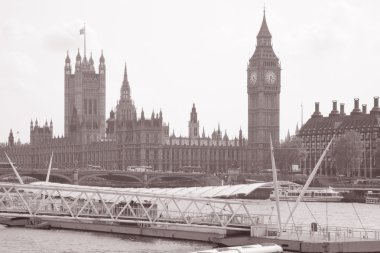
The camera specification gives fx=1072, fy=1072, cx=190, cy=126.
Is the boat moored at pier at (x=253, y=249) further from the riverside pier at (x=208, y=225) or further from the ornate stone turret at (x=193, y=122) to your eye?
the ornate stone turret at (x=193, y=122)

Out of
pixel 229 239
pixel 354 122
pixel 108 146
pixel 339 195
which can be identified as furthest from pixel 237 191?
pixel 108 146

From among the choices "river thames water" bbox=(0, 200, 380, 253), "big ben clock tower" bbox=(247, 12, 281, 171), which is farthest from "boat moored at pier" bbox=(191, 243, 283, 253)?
"big ben clock tower" bbox=(247, 12, 281, 171)

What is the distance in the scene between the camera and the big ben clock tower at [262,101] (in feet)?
585

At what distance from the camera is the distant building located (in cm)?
14938

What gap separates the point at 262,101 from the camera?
586 feet

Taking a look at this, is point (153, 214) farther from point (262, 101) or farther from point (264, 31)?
point (264, 31)

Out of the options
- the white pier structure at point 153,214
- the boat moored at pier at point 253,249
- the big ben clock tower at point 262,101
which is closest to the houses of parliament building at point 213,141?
the big ben clock tower at point 262,101

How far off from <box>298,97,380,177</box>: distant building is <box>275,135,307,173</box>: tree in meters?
1.96

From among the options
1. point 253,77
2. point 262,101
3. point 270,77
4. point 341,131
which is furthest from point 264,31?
point 341,131

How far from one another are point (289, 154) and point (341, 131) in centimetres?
921

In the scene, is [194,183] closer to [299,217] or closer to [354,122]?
[354,122]

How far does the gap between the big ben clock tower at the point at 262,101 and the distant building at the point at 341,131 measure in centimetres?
1248

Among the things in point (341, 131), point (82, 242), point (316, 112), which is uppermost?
point (316, 112)

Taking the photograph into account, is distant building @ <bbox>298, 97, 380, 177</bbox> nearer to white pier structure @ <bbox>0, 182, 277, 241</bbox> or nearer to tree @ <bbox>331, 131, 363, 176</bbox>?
tree @ <bbox>331, 131, 363, 176</bbox>
